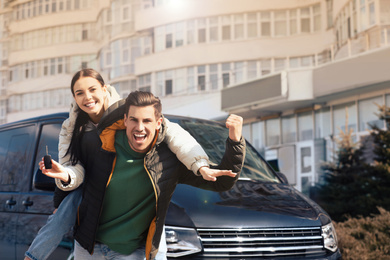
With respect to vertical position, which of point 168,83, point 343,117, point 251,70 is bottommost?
point 343,117

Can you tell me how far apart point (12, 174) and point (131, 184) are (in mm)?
2908

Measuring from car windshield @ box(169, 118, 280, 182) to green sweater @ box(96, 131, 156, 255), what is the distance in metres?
1.97

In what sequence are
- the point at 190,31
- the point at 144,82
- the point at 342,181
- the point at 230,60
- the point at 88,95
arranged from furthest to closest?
the point at 144,82
the point at 190,31
the point at 230,60
the point at 342,181
the point at 88,95

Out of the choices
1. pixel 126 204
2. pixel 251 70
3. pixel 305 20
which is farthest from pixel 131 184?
pixel 305 20

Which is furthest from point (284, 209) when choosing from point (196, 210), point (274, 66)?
point (274, 66)

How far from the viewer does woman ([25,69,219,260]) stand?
3.21m

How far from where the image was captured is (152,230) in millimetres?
3289

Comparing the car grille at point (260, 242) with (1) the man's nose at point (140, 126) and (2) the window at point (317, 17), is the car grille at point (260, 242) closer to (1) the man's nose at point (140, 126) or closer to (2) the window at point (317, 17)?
(1) the man's nose at point (140, 126)

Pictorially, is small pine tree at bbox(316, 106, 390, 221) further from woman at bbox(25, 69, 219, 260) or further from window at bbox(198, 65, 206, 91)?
window at bbox(198, 65, 206, 91)

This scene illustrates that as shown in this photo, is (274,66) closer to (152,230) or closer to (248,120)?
(248,120)

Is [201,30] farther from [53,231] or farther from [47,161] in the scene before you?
[47,161]

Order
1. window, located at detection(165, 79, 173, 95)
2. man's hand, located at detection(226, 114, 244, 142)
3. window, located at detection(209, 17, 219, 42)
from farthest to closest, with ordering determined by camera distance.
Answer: window, located at detection(165, 79, 173, 95) → window, located at detection(209, 17, 219, 42) → man's hand, located at detection(226, 114, 244, 142)

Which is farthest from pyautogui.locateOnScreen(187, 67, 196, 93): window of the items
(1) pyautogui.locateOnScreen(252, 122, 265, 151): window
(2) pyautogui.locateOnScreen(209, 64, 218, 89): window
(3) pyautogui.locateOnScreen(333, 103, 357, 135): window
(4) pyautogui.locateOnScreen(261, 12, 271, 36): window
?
(3) pyautogui.locateOnScreen(333, 103, 357, 135): window

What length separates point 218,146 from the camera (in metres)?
5.51
